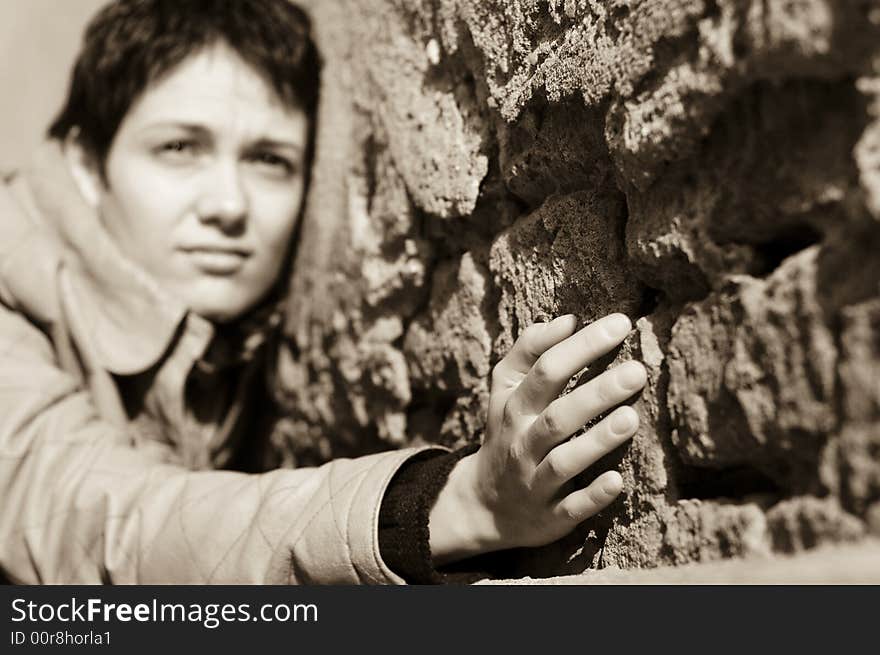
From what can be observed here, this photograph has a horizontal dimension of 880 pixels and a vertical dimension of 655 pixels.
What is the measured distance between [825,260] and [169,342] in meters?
1.21

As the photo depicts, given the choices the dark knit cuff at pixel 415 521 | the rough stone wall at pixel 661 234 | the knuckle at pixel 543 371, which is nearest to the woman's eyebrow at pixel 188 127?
the rough stone wall at pixel 661 234

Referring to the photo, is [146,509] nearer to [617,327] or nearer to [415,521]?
[415,521]

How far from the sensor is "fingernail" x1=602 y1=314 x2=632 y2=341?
925mm

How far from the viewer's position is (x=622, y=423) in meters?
0.90

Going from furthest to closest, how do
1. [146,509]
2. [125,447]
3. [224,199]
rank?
[224,199], [125,447], [146,509]

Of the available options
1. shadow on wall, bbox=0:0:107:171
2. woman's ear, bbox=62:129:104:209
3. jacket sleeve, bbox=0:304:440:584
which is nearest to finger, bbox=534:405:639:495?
jacket sleeve, bbox=0:304:440:584

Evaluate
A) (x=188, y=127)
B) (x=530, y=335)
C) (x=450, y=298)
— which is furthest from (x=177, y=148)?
(x=530, y=335)

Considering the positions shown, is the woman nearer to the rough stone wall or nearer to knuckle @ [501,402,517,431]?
knuckle @ [501,402,517,431]

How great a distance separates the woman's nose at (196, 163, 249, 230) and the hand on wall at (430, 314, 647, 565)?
0.75 m

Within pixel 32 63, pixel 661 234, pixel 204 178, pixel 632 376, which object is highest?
pixel 32 63

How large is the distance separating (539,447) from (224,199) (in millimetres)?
891

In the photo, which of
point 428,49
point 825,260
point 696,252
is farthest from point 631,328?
point 428,49

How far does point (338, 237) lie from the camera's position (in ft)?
5.25
